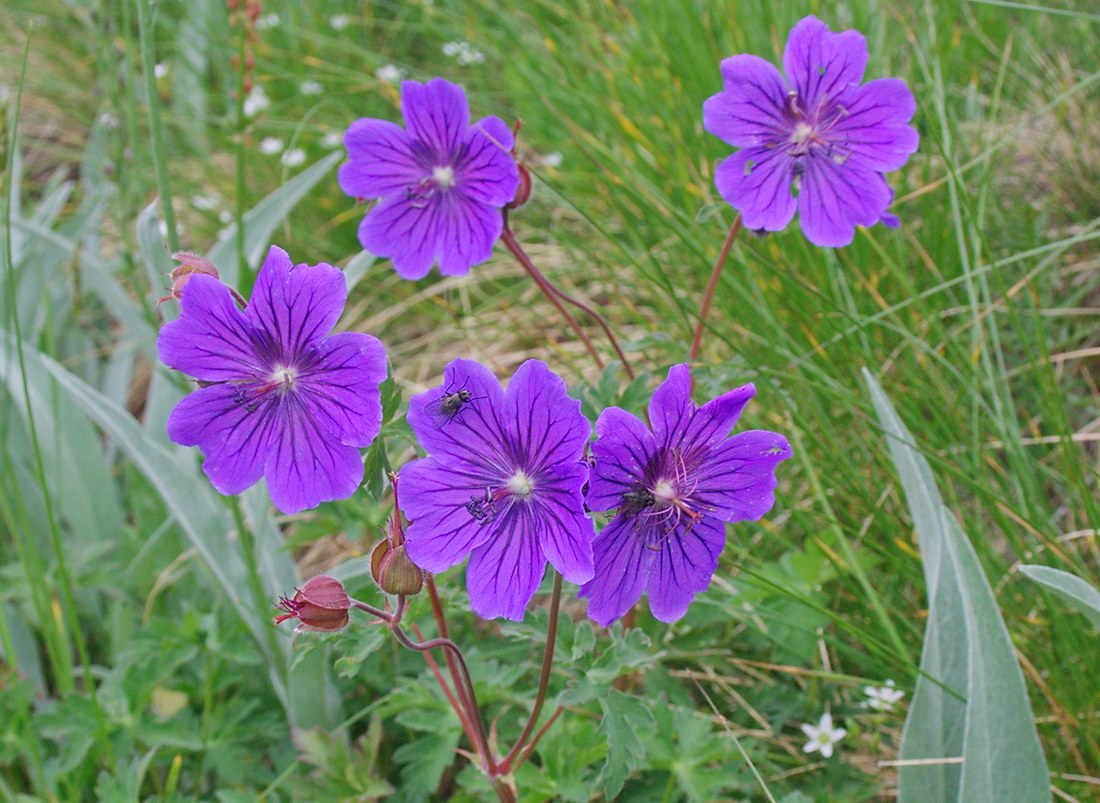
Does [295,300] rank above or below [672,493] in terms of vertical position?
above

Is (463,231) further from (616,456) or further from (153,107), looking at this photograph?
(616,456)

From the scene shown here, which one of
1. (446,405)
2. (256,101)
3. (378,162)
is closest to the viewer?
(446,405)

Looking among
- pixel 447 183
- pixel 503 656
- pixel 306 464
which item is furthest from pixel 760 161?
pixel 503 656

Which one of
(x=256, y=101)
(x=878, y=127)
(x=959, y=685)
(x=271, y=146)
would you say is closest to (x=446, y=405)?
(x=878, y=127)

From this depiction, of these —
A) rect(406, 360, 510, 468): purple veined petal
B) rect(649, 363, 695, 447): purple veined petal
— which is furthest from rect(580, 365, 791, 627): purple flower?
rect(406, 360, 510, 468): purple veined petal

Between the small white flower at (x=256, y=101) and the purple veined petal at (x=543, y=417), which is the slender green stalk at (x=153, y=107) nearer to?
the purple veined petal at (x=543, y=417)

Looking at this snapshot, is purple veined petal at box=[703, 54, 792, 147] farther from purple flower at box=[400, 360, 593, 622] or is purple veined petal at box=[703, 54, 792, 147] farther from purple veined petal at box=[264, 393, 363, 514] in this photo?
purple veined petal at box=[264, 393, 363, 514]
